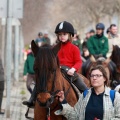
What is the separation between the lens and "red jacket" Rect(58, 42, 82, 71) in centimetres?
1083

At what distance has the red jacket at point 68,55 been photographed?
1083 centimetres

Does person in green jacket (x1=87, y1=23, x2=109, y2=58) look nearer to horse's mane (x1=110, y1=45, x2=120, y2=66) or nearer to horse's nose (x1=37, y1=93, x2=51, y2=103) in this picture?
horse's mane (x1=110, y1=45, x2=120, y2=66)

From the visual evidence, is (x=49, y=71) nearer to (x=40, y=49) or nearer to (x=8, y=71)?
(x=40, y=49)

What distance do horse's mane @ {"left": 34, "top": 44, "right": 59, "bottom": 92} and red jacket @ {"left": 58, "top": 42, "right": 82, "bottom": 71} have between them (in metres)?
1.46

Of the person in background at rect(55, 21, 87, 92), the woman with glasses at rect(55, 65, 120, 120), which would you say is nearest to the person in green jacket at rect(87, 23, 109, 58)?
the person in background at rect(55, 21, 87, 92)

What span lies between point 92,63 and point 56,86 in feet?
28.0

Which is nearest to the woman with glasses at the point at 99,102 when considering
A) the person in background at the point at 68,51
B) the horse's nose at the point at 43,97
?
the horse's nose at the point at 43,97

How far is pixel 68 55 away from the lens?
10.9 metres

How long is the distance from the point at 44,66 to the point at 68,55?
69.6 inches

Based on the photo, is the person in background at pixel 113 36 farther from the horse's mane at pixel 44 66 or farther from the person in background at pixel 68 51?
the horse's mane at pixel 44 66

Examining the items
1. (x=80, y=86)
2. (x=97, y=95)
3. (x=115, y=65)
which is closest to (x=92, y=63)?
(x=115, y=65)

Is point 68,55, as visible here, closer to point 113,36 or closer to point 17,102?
point 113,36

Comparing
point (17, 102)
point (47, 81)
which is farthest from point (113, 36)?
point (47, 81)

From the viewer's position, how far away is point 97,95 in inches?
316
